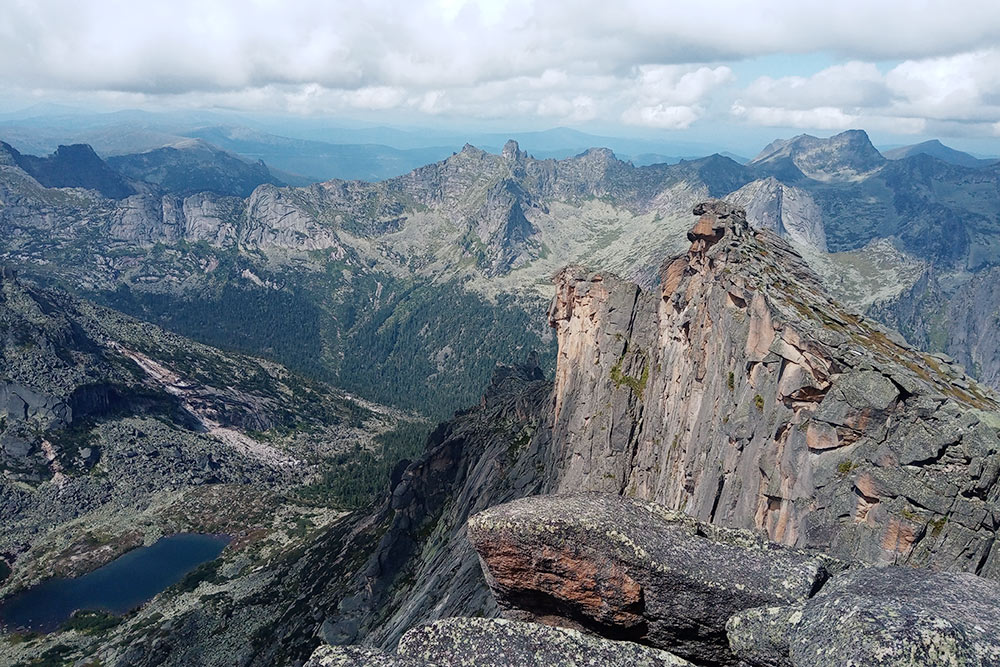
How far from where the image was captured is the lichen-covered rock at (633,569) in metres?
20.9

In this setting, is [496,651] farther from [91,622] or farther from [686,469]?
[91,622]

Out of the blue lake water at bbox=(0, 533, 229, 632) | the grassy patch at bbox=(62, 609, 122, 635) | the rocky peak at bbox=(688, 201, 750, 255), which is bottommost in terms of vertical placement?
the blue lake water at bbox=(0, 533, 229, 632)

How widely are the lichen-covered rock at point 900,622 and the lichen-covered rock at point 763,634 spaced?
1.47 ft

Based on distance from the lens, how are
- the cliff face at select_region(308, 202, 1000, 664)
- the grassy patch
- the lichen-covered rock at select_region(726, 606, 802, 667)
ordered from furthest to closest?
the grassy patch
the cliff face at select_region(308, 202, 1000, 664)
the lichen-covered rock at select_region(726, 606, 802, 667)

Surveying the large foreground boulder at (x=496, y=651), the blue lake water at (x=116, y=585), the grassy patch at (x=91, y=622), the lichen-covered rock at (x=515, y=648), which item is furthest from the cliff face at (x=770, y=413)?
the blue lake water at (x=116, y=585)

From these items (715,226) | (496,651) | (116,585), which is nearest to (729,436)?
(715,226)

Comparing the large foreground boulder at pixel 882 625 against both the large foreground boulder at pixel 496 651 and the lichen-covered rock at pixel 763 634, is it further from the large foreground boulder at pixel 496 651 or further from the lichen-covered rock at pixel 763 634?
the large foreground boulder at pixel 496 651

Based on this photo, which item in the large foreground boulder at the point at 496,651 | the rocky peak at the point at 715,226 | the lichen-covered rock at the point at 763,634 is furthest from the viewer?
the rocky peak at the point at 715,226

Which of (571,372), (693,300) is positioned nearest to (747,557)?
(693,300)

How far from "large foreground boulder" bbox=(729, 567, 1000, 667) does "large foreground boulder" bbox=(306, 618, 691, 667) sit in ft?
8.71

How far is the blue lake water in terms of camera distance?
145m

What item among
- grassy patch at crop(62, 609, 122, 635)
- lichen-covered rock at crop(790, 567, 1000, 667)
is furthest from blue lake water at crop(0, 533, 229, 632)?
lichen-covered rock at crop(790, 567, 1000, 667)

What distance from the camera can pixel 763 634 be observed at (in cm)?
1873

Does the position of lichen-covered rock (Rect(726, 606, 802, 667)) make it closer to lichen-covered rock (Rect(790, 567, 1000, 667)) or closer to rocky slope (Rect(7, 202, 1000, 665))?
rocky slope (Rect(7, 202, 1000, 665))
